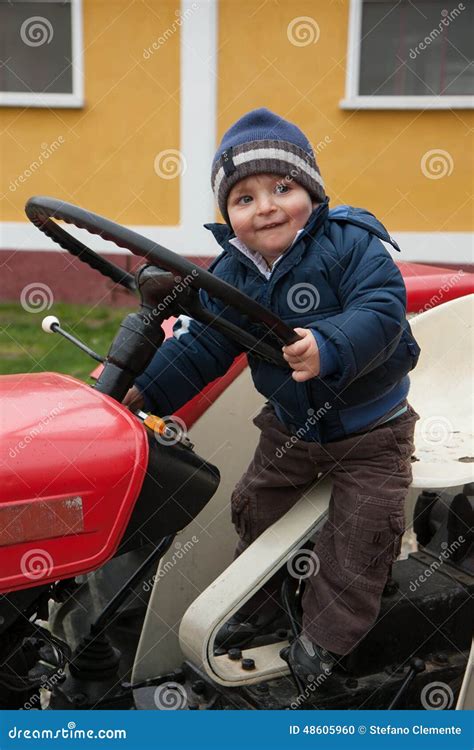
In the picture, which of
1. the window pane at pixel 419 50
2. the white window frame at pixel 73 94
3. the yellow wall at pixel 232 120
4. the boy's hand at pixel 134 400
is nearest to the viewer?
the boy's hand at pixel 134 400

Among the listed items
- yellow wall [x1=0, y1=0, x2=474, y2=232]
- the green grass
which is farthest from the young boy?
yellow wall [x1=0, y1=0, x2=474, y2=232]

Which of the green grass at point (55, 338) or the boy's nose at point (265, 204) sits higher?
the boy's nose at point (265, 204)

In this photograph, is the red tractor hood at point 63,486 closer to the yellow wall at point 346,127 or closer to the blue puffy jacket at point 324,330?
the blue puffy jacket at point 324,330

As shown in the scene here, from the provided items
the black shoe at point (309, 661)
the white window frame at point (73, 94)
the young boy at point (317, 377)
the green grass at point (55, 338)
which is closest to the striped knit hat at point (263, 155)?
the young boy at point (317, 377)

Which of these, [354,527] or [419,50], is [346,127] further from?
[354,527]

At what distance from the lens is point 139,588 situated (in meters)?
2.22

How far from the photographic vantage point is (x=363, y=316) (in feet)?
5.10

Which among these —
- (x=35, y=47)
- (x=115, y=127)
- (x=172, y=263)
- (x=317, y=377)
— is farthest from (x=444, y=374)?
(x=35, y=47)

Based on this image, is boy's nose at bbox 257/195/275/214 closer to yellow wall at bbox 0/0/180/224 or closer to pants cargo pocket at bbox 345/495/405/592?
pants cargo pocket at bbox 345/495/405/592

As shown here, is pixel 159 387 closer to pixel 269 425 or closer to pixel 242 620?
pixel 269 425

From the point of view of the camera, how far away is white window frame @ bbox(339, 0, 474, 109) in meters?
6.65

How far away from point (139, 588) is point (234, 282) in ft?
2.73

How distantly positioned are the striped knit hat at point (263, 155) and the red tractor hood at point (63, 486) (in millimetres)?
510

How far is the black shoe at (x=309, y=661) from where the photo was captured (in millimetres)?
1779
